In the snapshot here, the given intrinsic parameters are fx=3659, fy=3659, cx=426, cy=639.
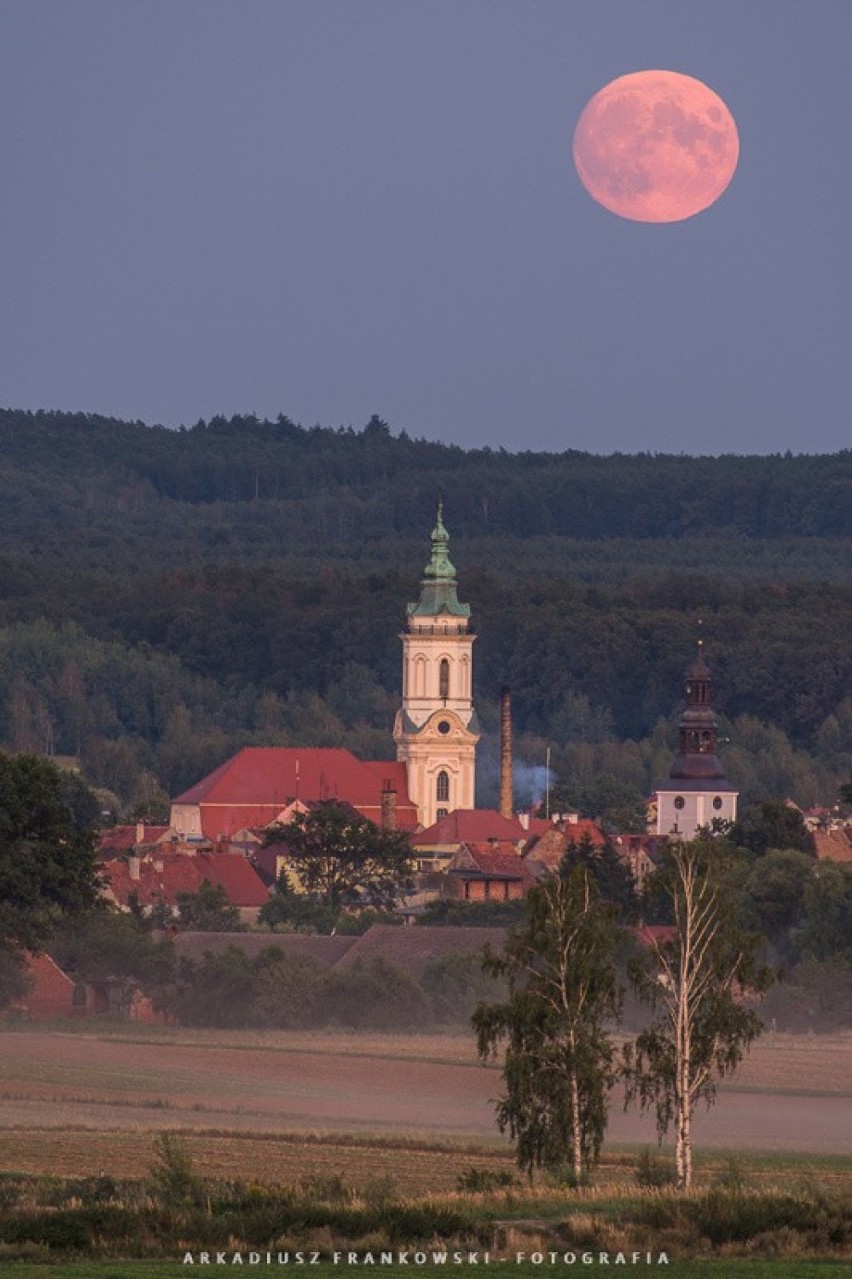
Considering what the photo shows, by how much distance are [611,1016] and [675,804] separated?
11184cm

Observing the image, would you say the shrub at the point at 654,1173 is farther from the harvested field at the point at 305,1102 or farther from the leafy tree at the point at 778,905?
the leafy tree at the point at 778,905

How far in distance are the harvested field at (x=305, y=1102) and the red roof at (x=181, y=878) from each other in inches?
1117

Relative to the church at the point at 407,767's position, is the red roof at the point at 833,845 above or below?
below

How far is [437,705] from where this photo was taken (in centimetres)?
17025

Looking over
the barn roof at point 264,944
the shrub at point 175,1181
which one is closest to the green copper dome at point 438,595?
the barn roof at point 264,944

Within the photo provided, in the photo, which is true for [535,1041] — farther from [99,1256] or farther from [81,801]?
[81,801]

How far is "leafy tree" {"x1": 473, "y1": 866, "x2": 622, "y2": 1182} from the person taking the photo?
42500 millimetres

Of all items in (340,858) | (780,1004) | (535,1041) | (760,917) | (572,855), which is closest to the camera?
(535,1041)

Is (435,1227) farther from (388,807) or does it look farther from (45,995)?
(388,807)

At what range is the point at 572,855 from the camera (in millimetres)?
114375

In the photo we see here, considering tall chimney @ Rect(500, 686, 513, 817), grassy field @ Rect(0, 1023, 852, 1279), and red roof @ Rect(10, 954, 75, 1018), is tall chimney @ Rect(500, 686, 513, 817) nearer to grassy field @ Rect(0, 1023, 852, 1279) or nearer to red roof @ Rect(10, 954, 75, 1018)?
red roof @ Rect(10, 954, 75, 1018)

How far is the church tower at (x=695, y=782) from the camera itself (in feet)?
509

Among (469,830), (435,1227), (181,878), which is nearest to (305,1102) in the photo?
(435,1227)

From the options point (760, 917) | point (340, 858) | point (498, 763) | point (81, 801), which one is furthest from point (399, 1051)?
point (498, 763)
